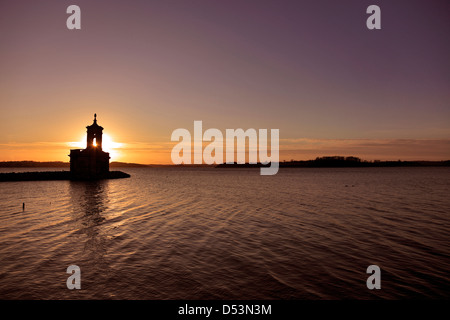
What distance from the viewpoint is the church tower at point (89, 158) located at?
69125 millimetres

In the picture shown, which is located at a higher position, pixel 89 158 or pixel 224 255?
A: pixel 89 158

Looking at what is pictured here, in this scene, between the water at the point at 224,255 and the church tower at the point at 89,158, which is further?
the church tower at the point at 89,158

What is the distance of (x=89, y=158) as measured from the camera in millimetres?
70812

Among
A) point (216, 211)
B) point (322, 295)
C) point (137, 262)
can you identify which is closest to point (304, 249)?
point (322, 295)

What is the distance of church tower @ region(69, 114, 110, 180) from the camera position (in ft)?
227

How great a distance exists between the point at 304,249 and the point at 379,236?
20.2ft

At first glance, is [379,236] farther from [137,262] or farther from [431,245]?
[137,262]

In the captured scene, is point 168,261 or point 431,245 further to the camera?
point 431,245

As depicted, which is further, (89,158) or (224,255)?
(89,158)

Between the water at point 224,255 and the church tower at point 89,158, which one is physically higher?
the church tower at point 89,158
